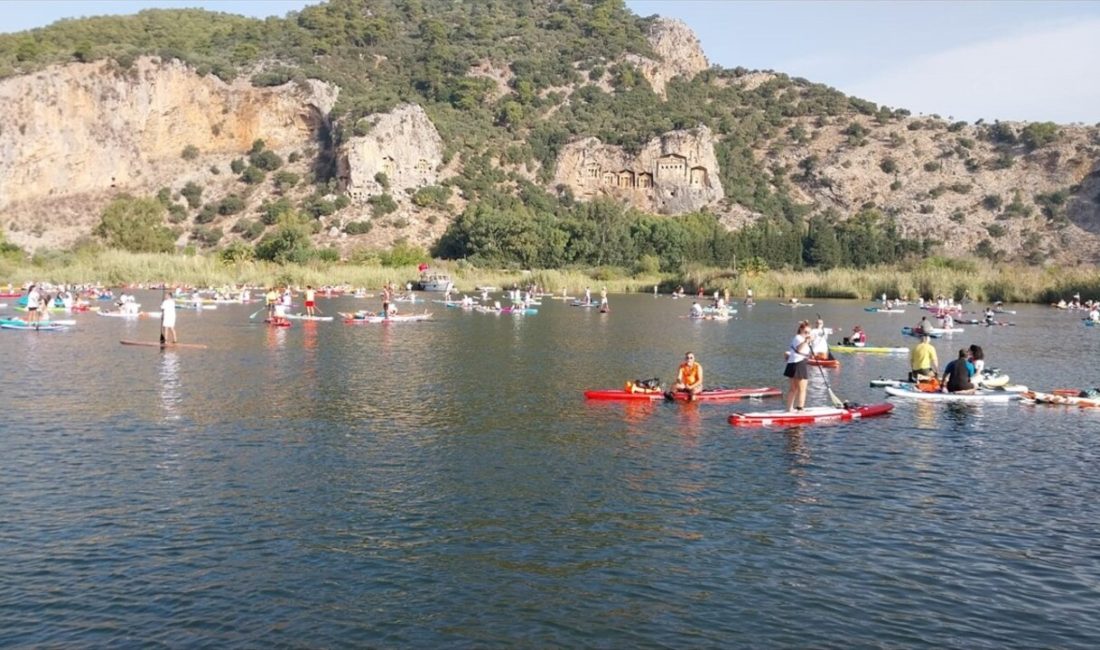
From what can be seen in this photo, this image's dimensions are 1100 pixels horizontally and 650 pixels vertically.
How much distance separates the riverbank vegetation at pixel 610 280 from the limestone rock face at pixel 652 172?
5076 centimetres

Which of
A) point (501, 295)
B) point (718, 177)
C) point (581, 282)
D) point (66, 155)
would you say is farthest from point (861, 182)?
point (66, 155)

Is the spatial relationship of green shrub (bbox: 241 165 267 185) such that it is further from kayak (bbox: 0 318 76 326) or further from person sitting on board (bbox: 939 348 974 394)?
person sitting on board (bbox: 939 348 974 394)

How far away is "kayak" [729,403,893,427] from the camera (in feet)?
86.0

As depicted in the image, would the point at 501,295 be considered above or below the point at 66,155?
below

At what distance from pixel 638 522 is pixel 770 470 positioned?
5081mm

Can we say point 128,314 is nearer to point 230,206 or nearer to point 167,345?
point 167,345

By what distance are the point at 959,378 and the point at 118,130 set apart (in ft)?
427

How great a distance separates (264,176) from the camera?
140m

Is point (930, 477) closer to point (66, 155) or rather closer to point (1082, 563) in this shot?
point (1082, 563)

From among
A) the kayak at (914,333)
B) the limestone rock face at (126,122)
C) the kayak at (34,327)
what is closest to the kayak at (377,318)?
the kayak at (34,327)

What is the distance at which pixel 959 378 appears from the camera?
31.0 meters

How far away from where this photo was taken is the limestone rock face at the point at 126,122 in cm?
12575

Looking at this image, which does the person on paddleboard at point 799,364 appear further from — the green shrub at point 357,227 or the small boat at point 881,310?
the green shrub at point 357,227

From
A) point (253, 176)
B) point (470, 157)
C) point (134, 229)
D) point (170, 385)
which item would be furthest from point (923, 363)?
point (470, 157)
